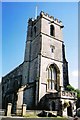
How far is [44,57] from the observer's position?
26.8m

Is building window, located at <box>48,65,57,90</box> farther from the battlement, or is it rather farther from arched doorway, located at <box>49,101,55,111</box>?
the battlement

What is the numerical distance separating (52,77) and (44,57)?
139 inches

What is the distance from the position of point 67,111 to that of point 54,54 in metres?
10.1

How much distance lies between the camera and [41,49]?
88.7ft

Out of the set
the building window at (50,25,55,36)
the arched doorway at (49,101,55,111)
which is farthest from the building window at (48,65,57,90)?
the building window at (50,25,55,36)

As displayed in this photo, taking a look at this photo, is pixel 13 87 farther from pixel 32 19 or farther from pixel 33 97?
pixel 32 19

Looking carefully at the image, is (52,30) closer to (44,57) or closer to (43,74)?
(44,57)

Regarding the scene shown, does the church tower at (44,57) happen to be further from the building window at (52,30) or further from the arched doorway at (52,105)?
the arched doorway at (52,105)

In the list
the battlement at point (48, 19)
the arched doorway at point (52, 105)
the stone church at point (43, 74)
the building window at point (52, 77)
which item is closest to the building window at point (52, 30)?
the stone church at point (43, 74)

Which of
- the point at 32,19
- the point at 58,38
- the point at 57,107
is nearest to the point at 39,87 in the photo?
the point at 57,107

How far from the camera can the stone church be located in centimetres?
2267

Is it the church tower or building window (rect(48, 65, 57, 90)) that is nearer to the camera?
the church tower

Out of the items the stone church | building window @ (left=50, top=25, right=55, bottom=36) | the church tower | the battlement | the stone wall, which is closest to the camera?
the stone church

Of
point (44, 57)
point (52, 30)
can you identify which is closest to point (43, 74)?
point (44, 57)
